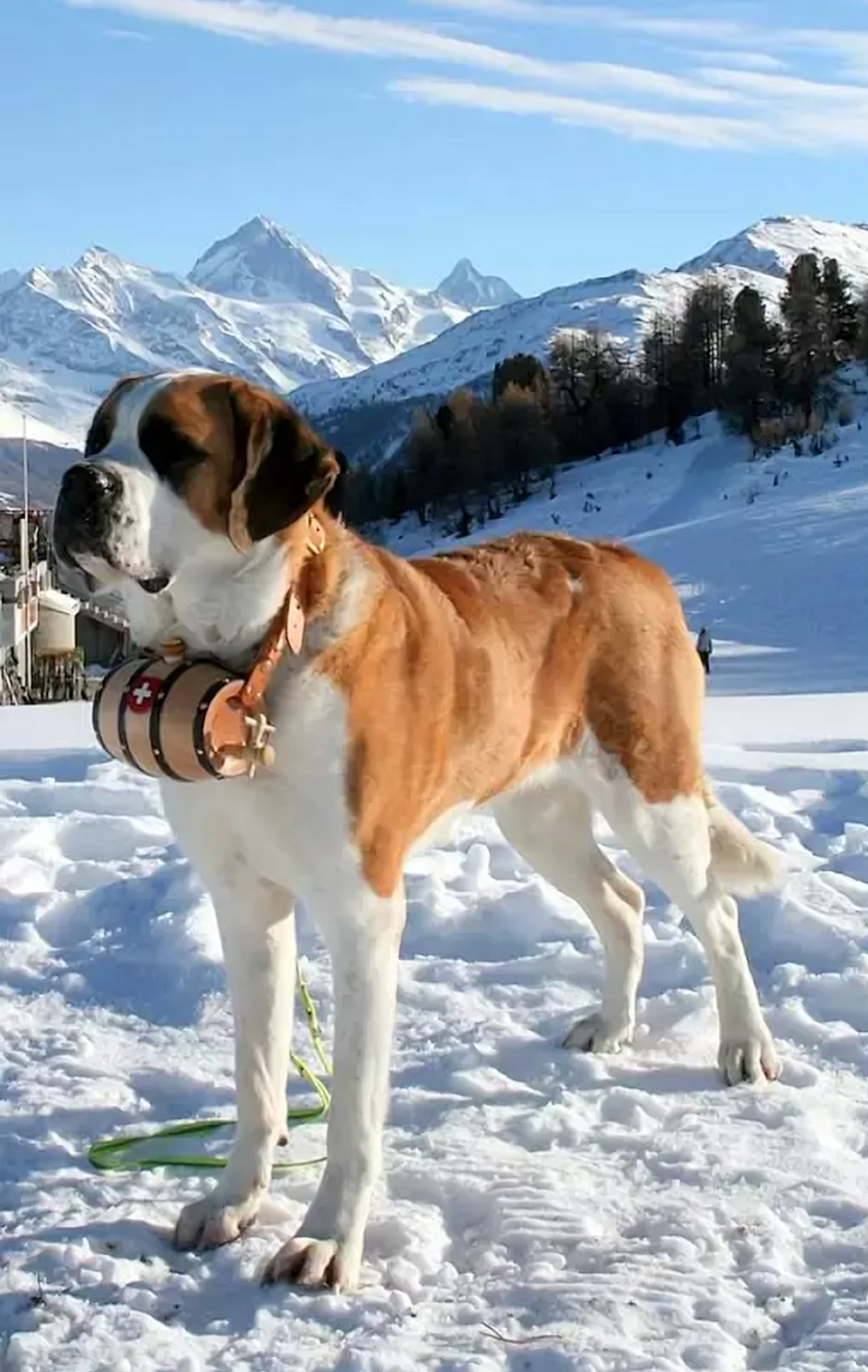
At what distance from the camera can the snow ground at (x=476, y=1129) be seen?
3.34 m

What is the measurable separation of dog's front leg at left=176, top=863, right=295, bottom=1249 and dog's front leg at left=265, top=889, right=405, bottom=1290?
0.28m

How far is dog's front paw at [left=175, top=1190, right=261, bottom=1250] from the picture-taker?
3.77 meters

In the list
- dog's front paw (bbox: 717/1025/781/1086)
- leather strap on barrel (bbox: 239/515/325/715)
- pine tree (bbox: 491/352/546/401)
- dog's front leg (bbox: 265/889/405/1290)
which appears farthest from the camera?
pine tree (bbox: 491/352/546/401)

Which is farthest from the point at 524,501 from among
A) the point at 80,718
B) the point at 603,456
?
the point at 80,718

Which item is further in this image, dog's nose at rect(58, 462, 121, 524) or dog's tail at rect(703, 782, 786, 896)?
dog's tail at rect(703, 782, 786, 896)

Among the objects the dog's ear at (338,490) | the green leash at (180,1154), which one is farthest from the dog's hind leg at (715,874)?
the dog's ear at (338,490)

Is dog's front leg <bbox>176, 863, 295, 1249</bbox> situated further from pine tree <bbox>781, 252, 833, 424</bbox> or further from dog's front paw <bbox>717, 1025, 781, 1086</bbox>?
pine tree <bbox>781, 252, 833, 424</bbox>

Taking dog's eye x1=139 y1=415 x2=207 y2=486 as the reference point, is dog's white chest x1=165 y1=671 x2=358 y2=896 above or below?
below

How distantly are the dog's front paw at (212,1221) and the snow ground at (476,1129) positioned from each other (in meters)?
0.05

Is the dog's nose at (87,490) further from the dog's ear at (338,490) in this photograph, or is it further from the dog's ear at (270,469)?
the dog's ear at (338,490)

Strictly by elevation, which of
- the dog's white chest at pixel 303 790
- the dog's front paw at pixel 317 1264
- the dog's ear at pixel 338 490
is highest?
the dog's ear at pixel 338 490

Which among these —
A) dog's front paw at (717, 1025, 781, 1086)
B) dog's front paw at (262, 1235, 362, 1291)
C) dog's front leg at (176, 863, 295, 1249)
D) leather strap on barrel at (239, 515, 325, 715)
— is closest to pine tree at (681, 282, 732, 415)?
dog's front paw at (717, 1025, 781, 1086)

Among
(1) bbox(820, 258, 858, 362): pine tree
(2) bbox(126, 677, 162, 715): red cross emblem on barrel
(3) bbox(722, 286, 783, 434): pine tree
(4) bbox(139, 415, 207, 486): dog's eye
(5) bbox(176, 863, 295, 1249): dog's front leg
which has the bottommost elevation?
(5) bbox(176, 863, 295, 1249): dog's front leg

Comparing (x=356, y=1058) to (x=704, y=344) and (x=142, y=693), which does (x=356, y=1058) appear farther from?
(x=704, y=344)
